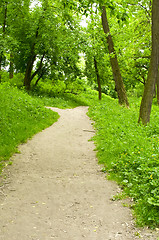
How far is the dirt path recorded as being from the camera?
4551 mm

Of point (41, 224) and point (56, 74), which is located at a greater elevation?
point (56, 74)

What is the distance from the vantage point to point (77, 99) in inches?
980

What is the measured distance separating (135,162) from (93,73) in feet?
54.5

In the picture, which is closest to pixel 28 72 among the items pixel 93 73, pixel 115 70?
pixel 93 73

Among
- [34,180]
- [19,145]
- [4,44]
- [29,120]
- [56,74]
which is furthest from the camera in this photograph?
[56,74]

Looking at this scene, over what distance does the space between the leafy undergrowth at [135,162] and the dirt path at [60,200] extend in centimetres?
32

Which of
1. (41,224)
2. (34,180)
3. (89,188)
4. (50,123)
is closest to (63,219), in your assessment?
(41,224)

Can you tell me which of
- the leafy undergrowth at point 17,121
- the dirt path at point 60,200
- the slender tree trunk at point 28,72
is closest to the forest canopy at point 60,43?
the slender tree trunk at point 28,72

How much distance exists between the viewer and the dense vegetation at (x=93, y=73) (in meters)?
6.96

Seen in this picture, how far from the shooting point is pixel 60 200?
5855 millimetres

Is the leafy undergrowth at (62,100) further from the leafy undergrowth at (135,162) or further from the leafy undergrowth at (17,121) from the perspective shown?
the leafy undergrowth at (135,162)

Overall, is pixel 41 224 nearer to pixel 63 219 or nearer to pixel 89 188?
pixel 63 219

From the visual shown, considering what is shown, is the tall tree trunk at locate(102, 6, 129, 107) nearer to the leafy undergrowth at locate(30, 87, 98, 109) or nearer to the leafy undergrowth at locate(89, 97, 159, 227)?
the leafy undergrowth at locate(30, 87, 98, 109)

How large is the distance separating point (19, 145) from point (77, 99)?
15306 mm
